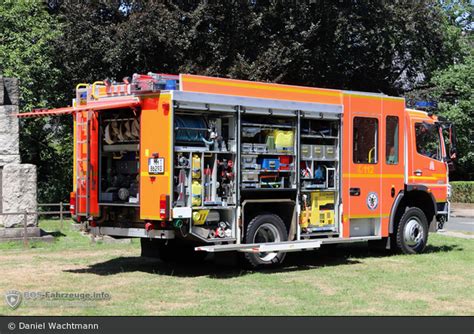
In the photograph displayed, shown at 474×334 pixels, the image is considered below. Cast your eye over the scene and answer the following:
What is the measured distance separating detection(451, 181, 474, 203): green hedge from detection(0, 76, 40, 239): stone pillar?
83.9ft

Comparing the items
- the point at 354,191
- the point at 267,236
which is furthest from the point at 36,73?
the point at 267,236

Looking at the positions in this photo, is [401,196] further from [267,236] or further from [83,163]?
[83,163]

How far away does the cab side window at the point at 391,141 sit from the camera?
14.9 meters

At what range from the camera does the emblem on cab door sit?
14.5 metres

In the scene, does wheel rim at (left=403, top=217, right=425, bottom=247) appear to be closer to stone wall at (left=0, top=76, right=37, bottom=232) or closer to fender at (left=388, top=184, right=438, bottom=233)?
fender at (left=388, top=184, right=438, bottom=233)

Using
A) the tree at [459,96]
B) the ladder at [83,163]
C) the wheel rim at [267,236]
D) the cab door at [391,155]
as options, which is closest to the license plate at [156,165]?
the ladder at [83,163]

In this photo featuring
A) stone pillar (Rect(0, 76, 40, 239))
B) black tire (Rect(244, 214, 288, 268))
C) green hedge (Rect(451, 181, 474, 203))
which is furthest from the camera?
green hedge (Rect(451, 181, 474, 203))

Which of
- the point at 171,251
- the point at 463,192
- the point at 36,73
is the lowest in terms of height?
the point at 171,251

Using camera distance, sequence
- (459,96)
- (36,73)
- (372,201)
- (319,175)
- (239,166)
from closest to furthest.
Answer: (239,166)
(319,175)
(372,201)
(36,73)
(459,96)

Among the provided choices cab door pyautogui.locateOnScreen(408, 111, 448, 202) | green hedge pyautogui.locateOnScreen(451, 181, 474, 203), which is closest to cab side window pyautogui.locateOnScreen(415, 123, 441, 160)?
cab door pyautogui.locateOnScreen(408, 111, 448, 202)

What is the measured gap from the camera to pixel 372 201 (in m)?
14.6

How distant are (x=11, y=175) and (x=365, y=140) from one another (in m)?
8.07

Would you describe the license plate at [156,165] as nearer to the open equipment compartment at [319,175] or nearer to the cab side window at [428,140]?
the open equipment compartment at [319,175]

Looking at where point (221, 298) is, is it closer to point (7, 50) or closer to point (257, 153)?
point (257, 153)
